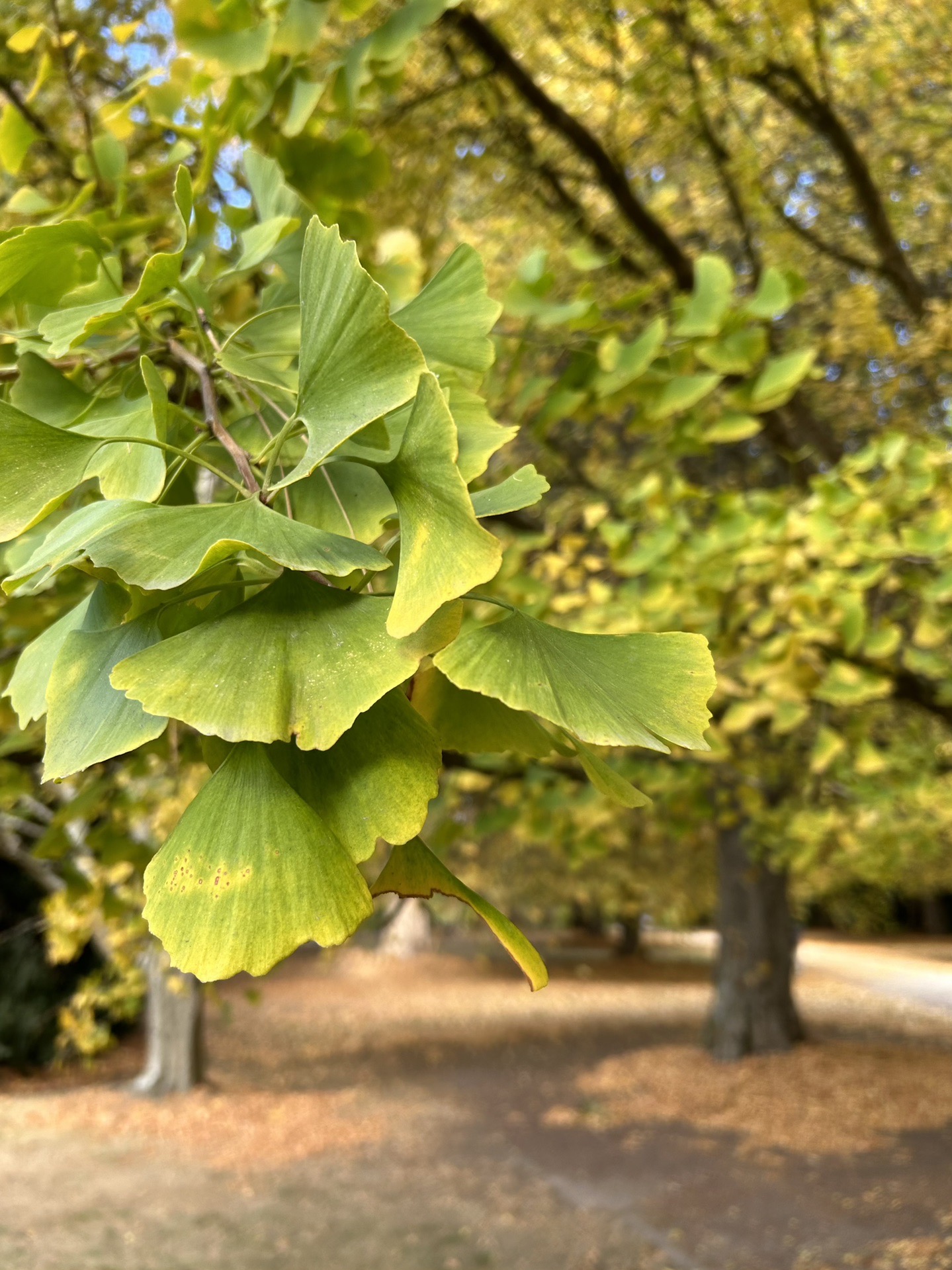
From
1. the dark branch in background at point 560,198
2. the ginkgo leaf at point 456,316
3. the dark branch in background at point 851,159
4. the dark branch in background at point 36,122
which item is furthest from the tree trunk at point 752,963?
the ginkgo leaf at point 456,316

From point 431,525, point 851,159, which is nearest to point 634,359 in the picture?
point 431,525

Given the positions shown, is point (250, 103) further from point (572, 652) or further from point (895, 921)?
point (895, 921)

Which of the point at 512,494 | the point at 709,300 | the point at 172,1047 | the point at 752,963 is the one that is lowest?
the point at 172,1047

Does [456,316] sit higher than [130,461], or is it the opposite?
[456,316]

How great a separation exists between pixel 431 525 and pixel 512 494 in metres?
0.11

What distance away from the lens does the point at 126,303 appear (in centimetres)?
73

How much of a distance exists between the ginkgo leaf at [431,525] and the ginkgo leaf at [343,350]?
0.02m

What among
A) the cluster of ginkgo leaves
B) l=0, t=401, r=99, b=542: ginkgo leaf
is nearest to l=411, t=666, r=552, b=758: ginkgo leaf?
the cluster of ginkgo leaves

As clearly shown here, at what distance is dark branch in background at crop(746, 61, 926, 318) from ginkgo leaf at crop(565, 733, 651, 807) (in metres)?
3.77

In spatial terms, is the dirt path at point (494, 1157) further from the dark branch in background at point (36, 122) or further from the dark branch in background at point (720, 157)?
the dark branch in background at point (720, 157)

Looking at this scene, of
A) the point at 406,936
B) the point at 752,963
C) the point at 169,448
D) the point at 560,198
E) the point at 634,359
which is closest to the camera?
the point at 169,448

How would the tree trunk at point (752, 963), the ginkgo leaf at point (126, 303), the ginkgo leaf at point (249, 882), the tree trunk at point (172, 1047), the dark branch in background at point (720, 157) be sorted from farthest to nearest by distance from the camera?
the tree trunk at point (752, 963) < the tree trunk at point (172, 1047) < the dark branch in background at point (720, 157) < the ginkgo leaf at point (126, 303) < the ginkgo leaf at point (249, 882)

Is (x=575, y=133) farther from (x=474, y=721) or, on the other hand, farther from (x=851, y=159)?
(x=474, y=721)

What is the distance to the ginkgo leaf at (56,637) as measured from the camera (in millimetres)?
599
